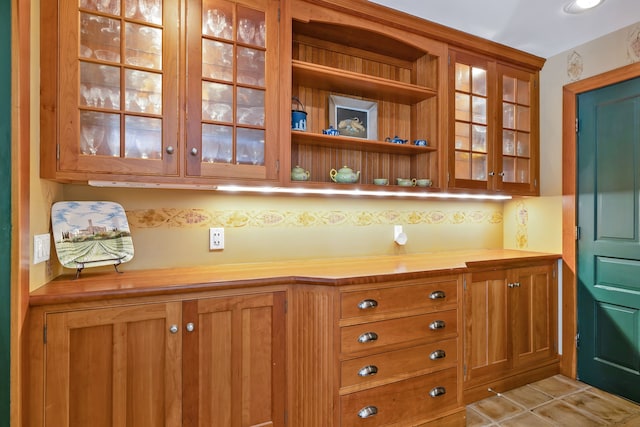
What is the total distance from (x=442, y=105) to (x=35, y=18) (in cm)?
224

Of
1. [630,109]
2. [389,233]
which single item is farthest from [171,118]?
[630,109]

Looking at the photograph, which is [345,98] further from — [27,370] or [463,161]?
[27,370]

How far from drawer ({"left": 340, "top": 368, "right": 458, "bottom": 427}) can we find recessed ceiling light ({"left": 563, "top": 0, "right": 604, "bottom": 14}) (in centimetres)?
228

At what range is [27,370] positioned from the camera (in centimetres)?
125

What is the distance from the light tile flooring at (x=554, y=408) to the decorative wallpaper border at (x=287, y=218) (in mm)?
1318

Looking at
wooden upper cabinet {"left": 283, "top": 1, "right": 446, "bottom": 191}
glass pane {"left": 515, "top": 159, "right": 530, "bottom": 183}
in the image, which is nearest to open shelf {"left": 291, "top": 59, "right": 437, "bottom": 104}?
wooden upper cabinet {"left": 283, "top": 1, "right": 446, "bottom": 191}

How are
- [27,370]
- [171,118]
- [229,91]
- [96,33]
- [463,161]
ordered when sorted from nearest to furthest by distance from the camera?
[27,370] → [96,33] → [171,118] → [229,91] → [463,161]

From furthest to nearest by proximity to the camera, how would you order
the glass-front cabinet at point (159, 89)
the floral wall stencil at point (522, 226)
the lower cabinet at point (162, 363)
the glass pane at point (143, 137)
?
1. the floral wall stencil at point (522, 226)
2. the glass pane at point (143, 137)
3. the glass-front cabinet at point (159, 89)
4. the lower cabinet at point (162, 363)

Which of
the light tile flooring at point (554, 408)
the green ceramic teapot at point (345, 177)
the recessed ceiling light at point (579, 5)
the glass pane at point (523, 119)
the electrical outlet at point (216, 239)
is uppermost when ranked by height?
the recessed ceiling light at point (579, 5)

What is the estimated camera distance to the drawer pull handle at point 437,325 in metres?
1.85

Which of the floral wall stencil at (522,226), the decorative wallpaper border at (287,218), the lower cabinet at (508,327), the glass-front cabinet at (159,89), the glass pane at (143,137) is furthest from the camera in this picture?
the floral wall stencil at (522,226)

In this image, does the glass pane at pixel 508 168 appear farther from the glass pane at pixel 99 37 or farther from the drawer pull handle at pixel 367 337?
the glass pane at pixel 99 37

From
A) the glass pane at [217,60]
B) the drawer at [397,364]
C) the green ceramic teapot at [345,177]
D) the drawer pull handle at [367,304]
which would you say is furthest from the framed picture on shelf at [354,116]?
the drawer at [397,364]

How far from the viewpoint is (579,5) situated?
6.45 ft
